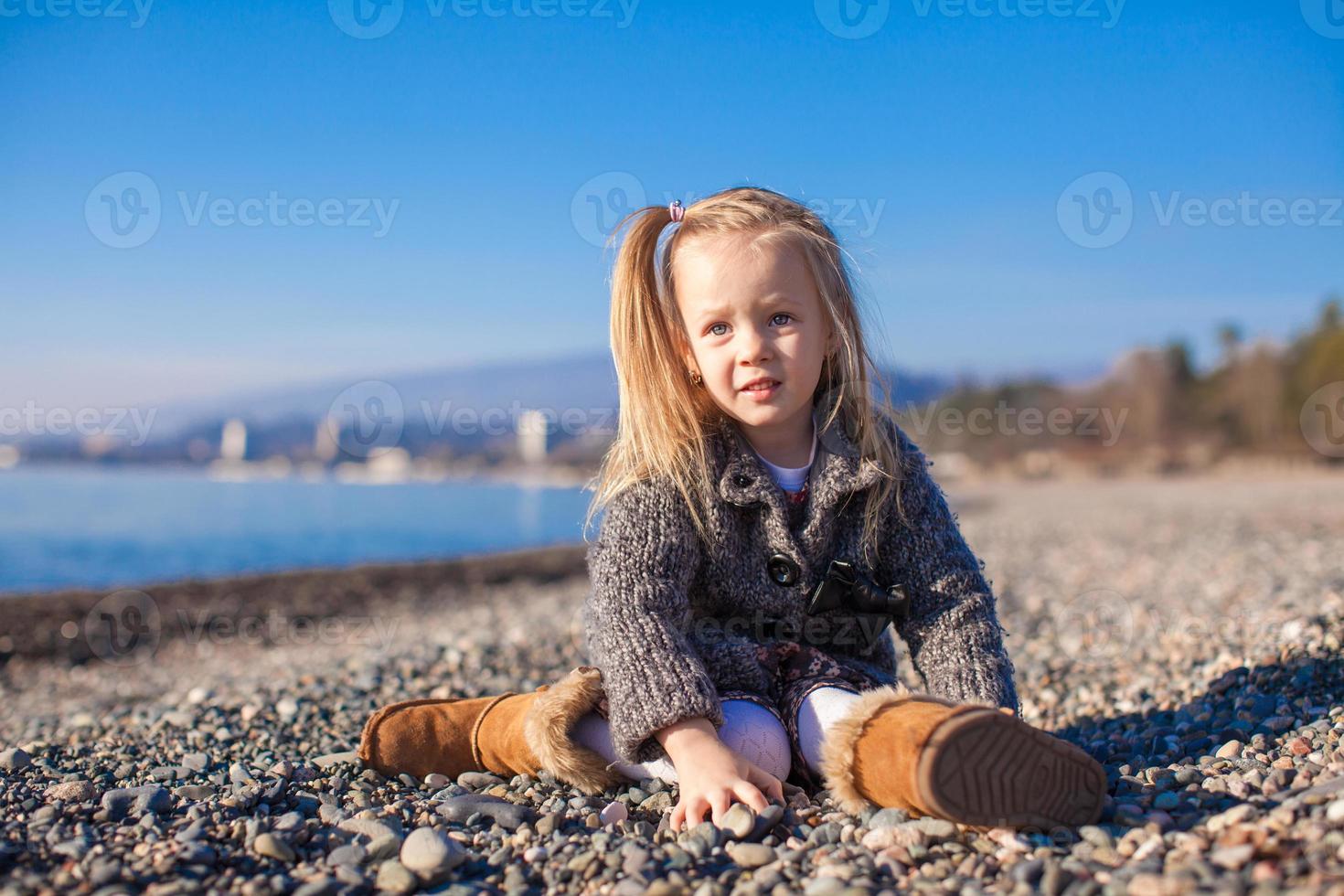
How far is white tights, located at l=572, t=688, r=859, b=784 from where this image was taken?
262cm

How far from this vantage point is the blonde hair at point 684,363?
9.48 ft

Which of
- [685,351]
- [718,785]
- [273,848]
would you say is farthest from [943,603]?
[273,848]

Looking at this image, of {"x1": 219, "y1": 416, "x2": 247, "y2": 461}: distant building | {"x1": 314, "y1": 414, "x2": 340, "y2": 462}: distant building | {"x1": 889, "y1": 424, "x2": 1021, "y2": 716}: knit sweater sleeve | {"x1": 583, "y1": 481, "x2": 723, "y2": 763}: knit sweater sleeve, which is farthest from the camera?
{"x1": 219, "y1": 416, "x2": 247, "y2": 461}: distant building

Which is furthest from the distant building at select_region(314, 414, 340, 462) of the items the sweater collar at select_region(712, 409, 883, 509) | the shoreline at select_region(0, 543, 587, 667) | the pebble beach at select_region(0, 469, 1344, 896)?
the sweater collar at select_region(712, 409, 883, 509)

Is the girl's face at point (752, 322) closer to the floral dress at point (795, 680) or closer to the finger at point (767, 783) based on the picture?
the floral dress at point (795, 680)

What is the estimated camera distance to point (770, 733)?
8.70 ft

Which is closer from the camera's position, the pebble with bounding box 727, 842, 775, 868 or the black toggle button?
the pebble with bounding box 727, 842, 775, 868

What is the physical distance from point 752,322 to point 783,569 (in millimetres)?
727

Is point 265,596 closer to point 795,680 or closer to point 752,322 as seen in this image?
point 795,680

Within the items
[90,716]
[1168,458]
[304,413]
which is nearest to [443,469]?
[304,413]

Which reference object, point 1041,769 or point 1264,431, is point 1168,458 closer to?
point 1264,431

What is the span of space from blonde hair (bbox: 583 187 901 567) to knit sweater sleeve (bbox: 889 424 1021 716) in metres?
0.10

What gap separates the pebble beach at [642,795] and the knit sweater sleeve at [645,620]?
252mm

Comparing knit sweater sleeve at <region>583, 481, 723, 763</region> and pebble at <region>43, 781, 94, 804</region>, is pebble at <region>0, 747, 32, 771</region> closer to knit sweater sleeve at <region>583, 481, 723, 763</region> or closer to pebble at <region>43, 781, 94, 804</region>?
pebble at <region>43, 781, 94, 804</region>
